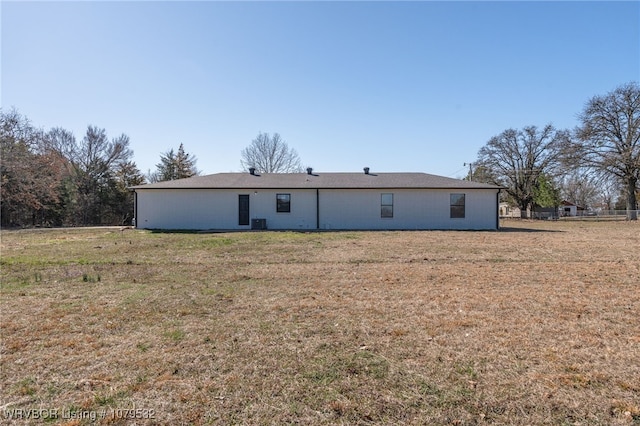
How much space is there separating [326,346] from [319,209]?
15.5 meters

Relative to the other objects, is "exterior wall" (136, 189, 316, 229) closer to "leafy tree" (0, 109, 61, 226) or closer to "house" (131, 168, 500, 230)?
"house" (131, 168, 500, 230)

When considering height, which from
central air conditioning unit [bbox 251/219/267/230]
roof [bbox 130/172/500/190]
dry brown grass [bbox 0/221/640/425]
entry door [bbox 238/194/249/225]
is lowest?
dry brown grass [bbox 0/221/640/425]

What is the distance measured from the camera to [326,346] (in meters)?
3.33

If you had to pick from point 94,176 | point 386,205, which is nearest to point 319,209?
point 386,205

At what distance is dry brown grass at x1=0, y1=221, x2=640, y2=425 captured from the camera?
2.37 m

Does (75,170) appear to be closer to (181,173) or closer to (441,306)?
(181,173)

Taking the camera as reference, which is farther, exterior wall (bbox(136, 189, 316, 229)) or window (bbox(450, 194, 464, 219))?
window (bbox(450, 194, 464, 219))

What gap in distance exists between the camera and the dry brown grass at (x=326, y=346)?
2367 millimetres

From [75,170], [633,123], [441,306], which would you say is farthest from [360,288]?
[633,123]

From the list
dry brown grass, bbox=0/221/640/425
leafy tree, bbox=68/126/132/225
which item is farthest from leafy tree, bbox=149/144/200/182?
dry brown grass, bbox=0/221/640/425

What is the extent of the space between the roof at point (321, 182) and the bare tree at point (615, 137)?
18029 millimetres

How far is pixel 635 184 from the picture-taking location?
30.6 m

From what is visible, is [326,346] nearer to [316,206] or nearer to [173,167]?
[316,206]

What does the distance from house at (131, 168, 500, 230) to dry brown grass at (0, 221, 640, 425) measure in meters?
11.8
